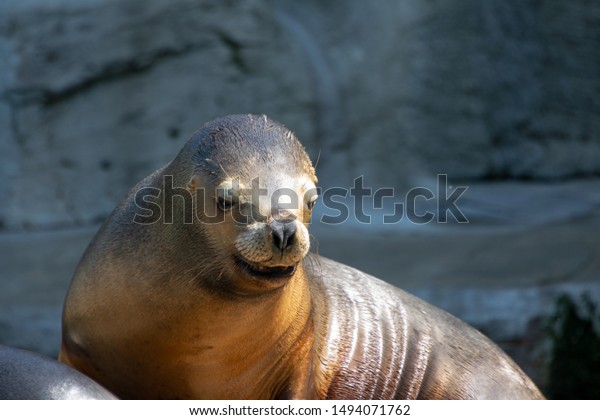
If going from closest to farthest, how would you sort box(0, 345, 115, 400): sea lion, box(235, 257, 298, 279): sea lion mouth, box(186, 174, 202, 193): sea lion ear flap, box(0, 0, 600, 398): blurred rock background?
box(0, 345, 115, 400): sea lion
box(235, 257, 298, 279): sea lion mouth
box(186, 174, 202, 193): sea lion ear flap
box(0, 0, 600, 398): blurred rock background

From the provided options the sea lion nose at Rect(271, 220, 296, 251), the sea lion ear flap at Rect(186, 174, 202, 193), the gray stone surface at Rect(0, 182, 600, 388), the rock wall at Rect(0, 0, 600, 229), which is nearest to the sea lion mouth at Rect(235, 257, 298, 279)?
the sea lion nose at Rect(271, 220, 296, 251)

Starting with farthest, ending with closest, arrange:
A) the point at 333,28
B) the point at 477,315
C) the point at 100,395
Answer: the point at 333,28 < the point at 477,315 < the point at 100,395

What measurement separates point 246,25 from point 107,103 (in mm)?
1410

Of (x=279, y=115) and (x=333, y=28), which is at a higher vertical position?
(x=333, y=28)

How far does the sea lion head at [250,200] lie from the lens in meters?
3.53

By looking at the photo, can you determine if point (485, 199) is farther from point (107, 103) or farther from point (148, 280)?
point (148, 280)

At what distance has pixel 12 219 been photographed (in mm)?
9750

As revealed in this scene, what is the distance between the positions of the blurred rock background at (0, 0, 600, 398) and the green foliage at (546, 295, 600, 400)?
1.50 metres

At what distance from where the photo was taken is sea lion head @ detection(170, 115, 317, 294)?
139 inches

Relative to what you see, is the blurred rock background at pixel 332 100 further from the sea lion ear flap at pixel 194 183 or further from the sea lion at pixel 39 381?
the sea lion at pixel 39 381

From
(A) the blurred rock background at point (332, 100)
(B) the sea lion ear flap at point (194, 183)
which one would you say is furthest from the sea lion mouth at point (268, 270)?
(A) the blurred rock background at point (332, 100)

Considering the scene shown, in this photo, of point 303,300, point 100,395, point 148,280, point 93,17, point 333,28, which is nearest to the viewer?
point 100,395

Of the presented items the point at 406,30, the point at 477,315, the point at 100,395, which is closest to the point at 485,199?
the point at 406,30

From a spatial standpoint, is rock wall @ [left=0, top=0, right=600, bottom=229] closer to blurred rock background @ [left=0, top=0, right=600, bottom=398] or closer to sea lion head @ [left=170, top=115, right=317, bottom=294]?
blurred rock background @ [left=0, top=0, right=600, bottom=398]
